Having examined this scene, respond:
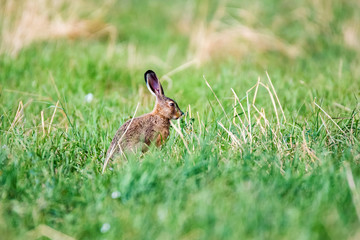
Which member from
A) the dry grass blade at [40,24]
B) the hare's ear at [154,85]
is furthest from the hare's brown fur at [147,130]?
the dry grass blade at [40,24]

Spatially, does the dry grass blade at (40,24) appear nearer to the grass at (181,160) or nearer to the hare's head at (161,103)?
the grass at (181,160)

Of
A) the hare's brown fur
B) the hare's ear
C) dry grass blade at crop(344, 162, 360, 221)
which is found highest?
dry grass blade at crop(344, 162, 360, 221)

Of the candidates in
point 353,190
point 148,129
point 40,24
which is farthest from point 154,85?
point 40,24

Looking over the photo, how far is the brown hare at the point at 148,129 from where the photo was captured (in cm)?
390

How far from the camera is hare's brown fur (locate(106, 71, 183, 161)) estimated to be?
3.90m

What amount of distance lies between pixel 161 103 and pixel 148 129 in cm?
45

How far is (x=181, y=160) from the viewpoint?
3.63 metres

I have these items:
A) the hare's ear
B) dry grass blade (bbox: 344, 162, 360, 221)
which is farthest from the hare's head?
dry grass blade (bbox: 344, 162, 360, 221)

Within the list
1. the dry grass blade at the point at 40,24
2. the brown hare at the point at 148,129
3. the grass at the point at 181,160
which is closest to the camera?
the grass at the point at 181,160

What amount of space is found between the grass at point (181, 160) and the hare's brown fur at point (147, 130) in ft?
0.54

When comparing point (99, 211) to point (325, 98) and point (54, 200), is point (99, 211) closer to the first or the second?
point (54, 200)

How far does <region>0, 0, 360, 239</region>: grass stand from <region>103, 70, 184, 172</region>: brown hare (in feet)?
0.54

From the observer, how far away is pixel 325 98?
18.1 ft

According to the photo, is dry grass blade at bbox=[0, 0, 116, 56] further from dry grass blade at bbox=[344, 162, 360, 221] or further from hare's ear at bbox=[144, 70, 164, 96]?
dry grass blade at bbox=[344, 162, 360, 221]
